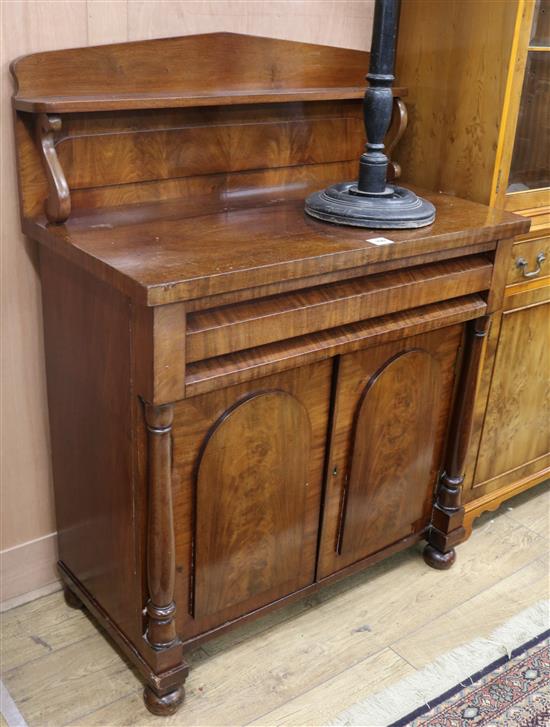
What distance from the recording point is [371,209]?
1.63m

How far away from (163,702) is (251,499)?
17.5 inches

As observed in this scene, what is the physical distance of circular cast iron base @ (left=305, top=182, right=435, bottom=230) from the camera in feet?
5.30

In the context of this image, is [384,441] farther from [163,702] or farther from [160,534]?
[163,702]

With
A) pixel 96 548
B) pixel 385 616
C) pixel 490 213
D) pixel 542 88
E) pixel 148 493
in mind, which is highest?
pixel 542 88

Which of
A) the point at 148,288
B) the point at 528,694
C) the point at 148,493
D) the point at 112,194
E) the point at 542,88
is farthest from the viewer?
the point at 542,88

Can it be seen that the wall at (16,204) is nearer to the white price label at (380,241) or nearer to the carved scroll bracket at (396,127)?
the carved scroll bracket at (396,127)

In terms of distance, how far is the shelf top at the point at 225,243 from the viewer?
1309mm

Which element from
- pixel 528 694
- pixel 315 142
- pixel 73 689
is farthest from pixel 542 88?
pixel 73 689

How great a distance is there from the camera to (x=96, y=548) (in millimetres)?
1710

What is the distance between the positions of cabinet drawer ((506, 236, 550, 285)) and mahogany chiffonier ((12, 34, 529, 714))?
0.44 ft

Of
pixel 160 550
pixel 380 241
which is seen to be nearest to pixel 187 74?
pixel 380 241

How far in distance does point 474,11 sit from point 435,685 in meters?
1.48

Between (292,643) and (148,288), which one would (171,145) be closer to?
(148,288)

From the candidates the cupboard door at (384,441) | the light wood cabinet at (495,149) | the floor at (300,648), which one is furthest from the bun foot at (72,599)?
the light wood cabinet at (495,149)
